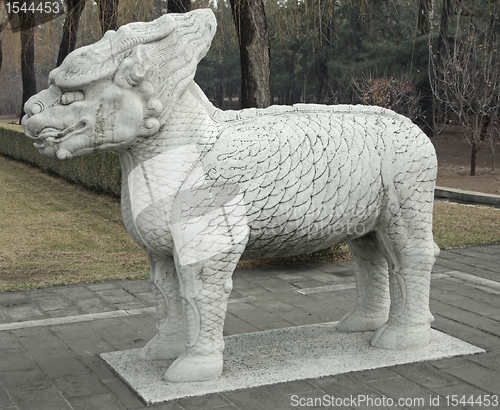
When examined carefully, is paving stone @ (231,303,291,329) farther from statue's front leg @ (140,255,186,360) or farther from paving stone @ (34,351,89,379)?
paving stone @ (34,351,89,379)

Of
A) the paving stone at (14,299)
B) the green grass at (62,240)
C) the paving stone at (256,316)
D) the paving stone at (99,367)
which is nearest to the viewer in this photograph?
the paving stone at (99,367)

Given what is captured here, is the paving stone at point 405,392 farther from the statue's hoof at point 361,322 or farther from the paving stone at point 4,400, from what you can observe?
the paving stone at point 4,400

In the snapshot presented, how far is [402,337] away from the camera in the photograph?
379cm

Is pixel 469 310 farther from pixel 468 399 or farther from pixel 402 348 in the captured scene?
pixel 468 399

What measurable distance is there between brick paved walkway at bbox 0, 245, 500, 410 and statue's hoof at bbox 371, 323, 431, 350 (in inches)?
6.7

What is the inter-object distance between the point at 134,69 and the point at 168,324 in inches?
56.3

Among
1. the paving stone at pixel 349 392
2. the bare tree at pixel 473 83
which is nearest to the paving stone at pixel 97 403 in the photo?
the paving stone at pixel 349 392

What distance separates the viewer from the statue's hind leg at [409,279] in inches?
145

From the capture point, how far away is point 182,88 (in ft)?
10.6

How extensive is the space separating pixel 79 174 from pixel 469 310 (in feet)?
30.3

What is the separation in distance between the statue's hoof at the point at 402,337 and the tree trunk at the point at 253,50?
15.0 feet

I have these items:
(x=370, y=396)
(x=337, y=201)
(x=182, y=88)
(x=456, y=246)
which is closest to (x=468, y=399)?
(x=370, y=396)

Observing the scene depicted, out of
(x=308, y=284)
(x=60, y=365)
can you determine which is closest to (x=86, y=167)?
(x=308, y=284)

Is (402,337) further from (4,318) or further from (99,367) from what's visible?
(4,318)
